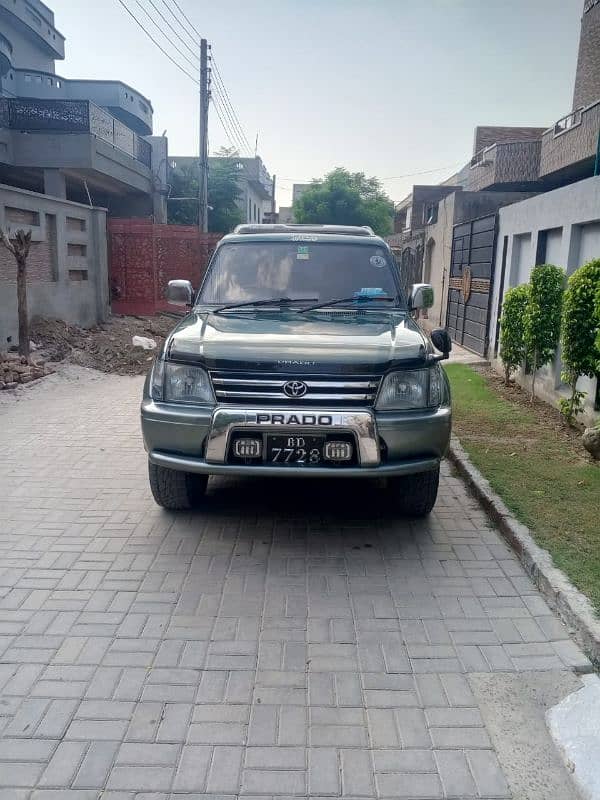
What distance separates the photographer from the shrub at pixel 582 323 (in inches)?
245

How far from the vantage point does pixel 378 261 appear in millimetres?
5676

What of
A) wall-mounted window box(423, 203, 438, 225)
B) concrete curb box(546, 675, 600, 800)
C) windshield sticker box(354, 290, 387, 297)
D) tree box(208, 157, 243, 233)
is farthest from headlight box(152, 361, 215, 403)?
tree box(208, 157, 243, 233)

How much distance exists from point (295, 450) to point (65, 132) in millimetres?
16780

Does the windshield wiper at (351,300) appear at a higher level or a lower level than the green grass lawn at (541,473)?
higher

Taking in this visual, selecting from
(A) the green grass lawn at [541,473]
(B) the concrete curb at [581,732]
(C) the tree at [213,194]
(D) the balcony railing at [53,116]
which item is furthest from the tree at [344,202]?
(B) the concrete curb at [581,732]

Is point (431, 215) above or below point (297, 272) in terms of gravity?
above

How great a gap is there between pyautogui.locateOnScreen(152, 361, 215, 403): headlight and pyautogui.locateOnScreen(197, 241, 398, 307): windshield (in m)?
1.29

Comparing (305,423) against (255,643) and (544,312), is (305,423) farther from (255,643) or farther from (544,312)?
(544,312)

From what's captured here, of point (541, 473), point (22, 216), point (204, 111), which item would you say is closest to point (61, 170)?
point (204, 111)

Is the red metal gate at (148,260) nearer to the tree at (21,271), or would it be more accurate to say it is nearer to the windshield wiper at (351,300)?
the tree at (21,271)


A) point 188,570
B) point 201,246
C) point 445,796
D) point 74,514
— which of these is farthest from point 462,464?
point 201,246

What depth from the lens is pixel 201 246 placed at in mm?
16859

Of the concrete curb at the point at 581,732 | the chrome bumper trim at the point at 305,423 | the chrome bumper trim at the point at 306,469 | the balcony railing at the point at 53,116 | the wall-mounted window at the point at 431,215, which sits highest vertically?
the balcony railing at the point at 53,116

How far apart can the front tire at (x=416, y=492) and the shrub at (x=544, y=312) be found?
4022 mm
